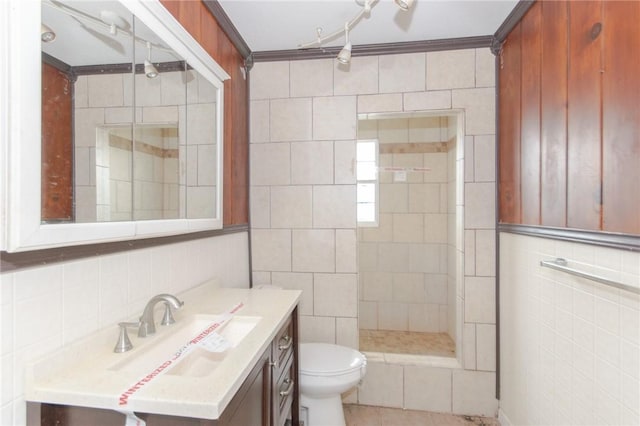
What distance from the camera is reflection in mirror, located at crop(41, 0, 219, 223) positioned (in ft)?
2.72

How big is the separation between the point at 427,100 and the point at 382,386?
198 centimetres

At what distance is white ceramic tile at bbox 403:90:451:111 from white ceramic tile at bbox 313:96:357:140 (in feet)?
1.22

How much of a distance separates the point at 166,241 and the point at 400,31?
1.84 m

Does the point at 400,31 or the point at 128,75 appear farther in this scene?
the point at 400,31

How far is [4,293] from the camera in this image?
73cm

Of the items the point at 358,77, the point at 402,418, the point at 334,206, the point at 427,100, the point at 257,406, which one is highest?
the point at 358,77

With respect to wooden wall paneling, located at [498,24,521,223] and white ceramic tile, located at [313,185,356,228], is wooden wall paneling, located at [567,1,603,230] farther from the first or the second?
white ceramic tile, located at [313,185,356,228]

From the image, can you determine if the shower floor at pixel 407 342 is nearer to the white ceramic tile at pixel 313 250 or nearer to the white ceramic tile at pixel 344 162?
the white ceramic tile at pixel 313 250

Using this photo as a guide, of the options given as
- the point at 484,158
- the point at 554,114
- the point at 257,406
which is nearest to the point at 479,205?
the point at 484,158

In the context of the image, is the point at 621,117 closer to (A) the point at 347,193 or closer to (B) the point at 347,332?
(A) the point at 347,193

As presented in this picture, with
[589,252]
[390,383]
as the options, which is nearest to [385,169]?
[390,383]

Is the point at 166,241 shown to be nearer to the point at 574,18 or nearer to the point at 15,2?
the point at 15,2

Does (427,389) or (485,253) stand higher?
(485,253)

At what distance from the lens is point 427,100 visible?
2170 mm
